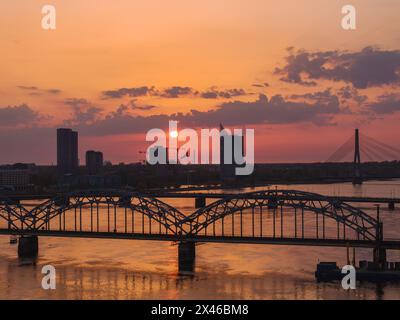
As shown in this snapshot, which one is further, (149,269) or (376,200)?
(376,200)

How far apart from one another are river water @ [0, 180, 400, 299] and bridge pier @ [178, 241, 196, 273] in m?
0.65

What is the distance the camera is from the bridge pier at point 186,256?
51.8 meters

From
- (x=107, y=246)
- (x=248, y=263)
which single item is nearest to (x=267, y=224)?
(x=107, y=246)

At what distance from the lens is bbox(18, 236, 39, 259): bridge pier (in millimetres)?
60000

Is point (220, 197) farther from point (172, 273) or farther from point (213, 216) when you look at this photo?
point (172, 273)

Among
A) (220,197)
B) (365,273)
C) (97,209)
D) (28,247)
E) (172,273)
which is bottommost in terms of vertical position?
(172,273)

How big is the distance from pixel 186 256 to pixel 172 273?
341 centimetres

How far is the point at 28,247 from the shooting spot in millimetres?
60469

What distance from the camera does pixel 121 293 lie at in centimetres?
4309

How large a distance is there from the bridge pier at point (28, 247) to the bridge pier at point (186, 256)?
15.1 m

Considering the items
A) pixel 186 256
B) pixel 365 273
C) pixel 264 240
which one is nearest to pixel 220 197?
pixel 186 256

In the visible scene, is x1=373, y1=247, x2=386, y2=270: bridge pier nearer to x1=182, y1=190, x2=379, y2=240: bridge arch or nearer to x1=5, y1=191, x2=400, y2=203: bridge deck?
x1=182, y1=190, x2=379, y2=240: bridge arch
